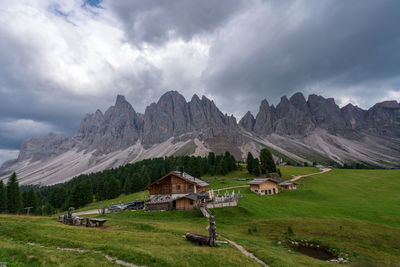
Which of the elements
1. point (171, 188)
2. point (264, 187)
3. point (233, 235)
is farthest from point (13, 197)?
point (264, 187)

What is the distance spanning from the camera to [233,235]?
23000mm

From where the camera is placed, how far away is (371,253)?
19.3 meters

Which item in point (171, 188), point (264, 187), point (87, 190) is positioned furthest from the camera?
point (87, 190)

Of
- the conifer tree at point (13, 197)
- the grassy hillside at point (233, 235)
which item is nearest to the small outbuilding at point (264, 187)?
the grassy hillside at point (233, 235)

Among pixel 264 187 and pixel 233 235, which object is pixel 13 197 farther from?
pixel 264 187

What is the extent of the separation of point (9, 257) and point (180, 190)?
128 ft

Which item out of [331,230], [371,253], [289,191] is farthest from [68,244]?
[289,191]

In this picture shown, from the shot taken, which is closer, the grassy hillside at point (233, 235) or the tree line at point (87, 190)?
the grassy hillside at point (233, 235)

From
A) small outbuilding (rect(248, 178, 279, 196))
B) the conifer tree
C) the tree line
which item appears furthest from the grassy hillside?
the tree line

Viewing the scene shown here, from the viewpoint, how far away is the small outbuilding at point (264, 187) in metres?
53.8

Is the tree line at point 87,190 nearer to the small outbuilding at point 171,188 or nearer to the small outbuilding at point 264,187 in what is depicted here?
the small outbuilding at point 264,187

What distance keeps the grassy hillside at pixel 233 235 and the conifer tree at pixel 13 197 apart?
136ft

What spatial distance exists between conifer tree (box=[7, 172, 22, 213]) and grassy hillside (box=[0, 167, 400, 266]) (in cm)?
4143

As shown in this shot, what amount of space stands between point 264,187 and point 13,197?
73389 millimetres
